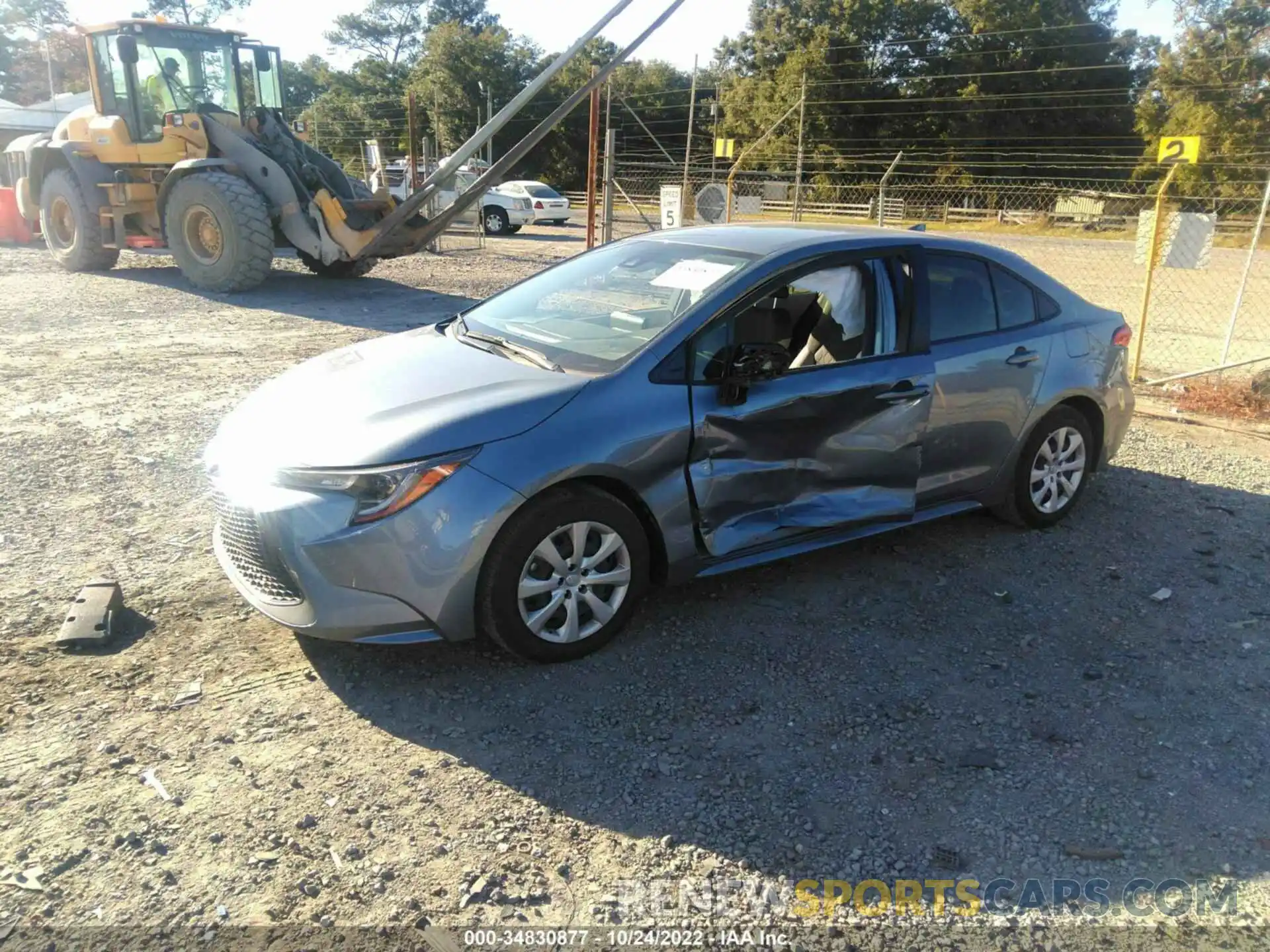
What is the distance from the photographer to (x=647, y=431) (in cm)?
364

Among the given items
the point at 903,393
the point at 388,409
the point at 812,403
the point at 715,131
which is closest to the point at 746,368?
the point at 812,403

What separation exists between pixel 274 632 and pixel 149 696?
562 mm

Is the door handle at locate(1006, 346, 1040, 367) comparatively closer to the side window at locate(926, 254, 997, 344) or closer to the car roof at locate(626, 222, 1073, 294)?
the side window at locate(926, 254, 997, 344)

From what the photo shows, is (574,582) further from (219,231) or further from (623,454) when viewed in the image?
(219,231)

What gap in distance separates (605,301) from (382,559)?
5.72ft

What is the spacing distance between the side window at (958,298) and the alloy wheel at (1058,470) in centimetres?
77

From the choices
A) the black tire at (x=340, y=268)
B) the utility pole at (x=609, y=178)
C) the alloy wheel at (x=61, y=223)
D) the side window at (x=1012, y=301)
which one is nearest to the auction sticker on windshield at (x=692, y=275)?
the side window at (x=1012, y=301)

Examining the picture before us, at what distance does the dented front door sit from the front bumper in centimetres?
91

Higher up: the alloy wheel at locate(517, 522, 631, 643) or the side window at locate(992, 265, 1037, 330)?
the side window at locate(992, 265, 1037, 330)

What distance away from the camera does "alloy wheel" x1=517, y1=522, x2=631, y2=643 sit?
3484 millimetres

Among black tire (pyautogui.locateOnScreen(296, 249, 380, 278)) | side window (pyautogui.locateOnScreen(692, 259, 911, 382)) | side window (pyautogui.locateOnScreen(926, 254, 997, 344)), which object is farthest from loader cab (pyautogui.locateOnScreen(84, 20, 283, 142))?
side window (pyautogui.locateOnScreen(926, 254, 997, 344))

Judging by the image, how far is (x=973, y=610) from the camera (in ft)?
14.0

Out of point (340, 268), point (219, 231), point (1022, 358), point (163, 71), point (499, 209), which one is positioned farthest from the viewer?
point (499, 209)

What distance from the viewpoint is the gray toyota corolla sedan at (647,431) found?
130 inches
